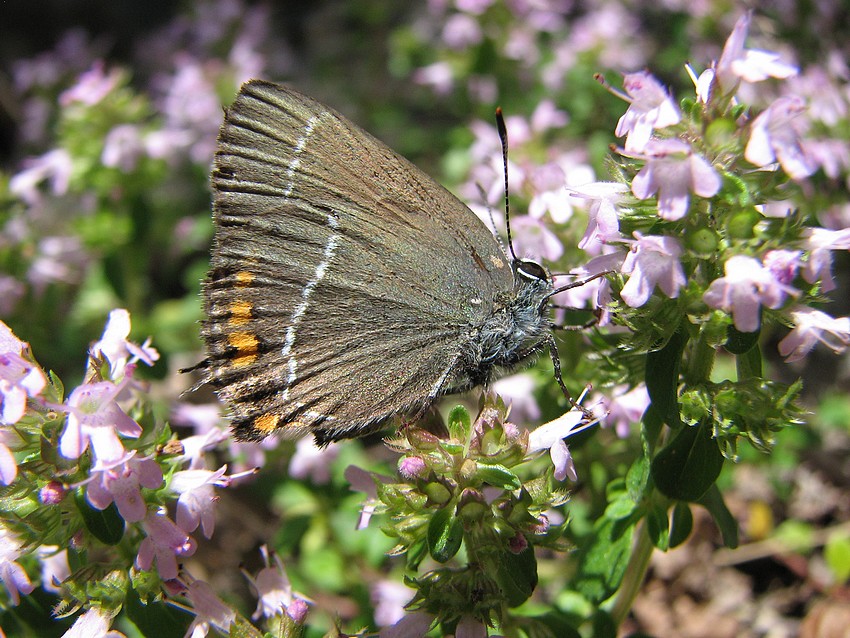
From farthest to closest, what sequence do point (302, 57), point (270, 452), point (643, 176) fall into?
point (302, 57) → point (270, 452) → point (643, 176)

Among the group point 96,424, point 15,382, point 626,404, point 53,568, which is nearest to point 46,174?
point 53,568

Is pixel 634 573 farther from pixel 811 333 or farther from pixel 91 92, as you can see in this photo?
pixel 91 92

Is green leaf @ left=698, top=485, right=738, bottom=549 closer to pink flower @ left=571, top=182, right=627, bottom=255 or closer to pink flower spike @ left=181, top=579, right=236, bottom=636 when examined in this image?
pink flower @ left=571, top=182, right=627, bottom=255

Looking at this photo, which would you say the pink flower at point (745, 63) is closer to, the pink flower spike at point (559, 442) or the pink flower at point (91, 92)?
the pink flower spike at point (559, 442)

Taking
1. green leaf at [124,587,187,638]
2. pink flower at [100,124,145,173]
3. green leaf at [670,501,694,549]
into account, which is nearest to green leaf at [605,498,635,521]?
green leaf at [670,501,694,549]

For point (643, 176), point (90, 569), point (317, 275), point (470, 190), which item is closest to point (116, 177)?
point (470, 190)

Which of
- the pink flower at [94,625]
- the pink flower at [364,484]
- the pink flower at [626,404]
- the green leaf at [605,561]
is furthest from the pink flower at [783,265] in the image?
the pink flower at [94,625]

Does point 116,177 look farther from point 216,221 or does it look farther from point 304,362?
point 304,362
